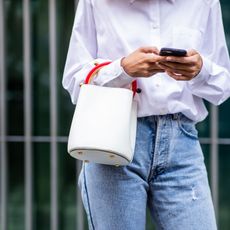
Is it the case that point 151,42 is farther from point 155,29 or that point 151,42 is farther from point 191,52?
point 191,52

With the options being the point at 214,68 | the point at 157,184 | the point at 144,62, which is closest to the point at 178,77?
the point at 144,62

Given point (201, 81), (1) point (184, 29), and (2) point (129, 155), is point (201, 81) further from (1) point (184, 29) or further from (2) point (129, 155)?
(2) point (129, 155)

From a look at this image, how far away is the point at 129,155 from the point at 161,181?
0.23m

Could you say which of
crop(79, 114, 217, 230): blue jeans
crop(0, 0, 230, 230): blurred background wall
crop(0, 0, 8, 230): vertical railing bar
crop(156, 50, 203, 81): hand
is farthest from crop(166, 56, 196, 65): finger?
crop(0, 0, 8, 230): vertical railing bar

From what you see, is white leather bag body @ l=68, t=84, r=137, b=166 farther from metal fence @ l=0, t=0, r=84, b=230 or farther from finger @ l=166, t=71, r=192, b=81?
metal fence @ l=0, t=0, r=84, b=230

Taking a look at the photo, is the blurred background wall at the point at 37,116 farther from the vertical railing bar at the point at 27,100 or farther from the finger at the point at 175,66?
the finger at the point at 175,66

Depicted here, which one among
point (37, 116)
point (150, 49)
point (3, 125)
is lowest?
point (3, 125)

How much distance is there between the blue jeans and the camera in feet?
8.45

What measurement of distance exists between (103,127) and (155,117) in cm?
26

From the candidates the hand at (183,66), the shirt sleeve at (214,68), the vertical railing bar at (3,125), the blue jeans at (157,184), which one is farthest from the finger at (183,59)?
the vertical railing bar at (3,125)

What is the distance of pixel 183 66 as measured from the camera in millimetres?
2406

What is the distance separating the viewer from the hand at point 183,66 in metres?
2.38

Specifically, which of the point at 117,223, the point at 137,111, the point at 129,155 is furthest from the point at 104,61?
the point at 117,223

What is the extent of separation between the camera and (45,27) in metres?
8.51
